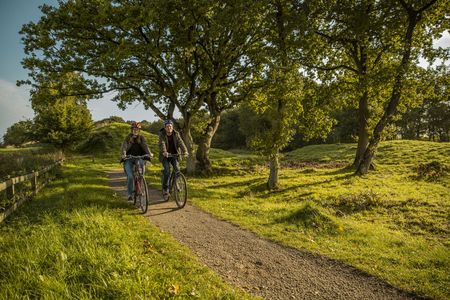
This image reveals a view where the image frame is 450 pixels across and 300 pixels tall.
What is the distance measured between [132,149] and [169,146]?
1.29m

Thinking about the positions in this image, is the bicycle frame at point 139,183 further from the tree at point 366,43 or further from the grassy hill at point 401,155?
the grassy hill at point 401,155

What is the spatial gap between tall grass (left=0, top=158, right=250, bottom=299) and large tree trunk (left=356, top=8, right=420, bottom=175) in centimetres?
1600

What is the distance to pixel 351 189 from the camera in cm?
1597

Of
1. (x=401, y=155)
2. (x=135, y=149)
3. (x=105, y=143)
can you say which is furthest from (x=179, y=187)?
(x=105, y=143)

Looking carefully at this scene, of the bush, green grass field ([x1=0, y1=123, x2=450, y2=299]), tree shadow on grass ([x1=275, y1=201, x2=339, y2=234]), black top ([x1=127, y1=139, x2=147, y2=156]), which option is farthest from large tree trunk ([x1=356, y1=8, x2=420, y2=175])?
black top ([x1=127, y1=139, x2=147, y2=156])

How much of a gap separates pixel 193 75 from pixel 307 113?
8405mm

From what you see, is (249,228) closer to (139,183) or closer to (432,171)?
(139,183)

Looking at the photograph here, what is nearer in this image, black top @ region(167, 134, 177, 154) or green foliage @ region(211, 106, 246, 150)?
black top @ region(167, 134, 177, 154)

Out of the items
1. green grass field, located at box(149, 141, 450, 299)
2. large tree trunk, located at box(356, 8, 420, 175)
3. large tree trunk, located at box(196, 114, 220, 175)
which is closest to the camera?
green grass field, located at box(149, 141, 450, 299)

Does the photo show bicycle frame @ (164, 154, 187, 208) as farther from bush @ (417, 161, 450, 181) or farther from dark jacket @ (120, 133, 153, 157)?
bush @ (417, 161, 450, 181)

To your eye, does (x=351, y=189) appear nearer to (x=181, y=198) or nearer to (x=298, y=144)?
(x=181, y=198)

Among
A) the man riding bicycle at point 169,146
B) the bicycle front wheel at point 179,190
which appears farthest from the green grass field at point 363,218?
the man riding bicycle at point 169,146

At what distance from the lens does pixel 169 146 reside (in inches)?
421

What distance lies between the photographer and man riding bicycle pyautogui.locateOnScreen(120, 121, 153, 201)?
9.88 m
